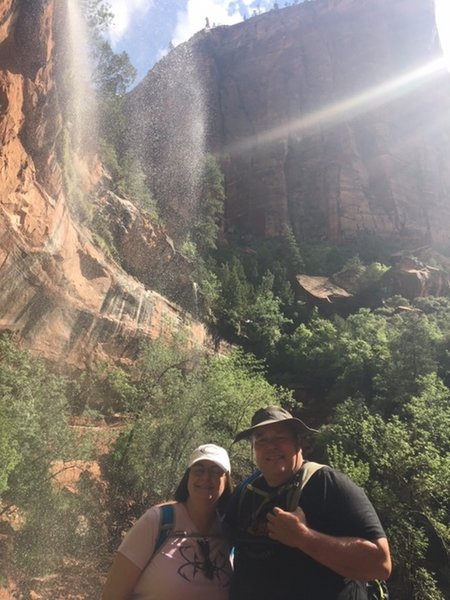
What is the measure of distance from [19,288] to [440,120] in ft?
250

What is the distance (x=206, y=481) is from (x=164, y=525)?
0.35 meters

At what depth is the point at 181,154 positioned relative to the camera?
45969 millimetres

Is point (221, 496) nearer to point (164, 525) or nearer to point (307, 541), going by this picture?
point (164, 525)

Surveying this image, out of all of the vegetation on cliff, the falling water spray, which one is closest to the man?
the vegetation on cliff

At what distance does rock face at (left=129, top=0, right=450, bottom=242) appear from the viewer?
55625mm

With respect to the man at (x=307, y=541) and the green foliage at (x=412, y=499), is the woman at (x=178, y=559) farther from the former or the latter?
the green foliage at (x=412, y=499)

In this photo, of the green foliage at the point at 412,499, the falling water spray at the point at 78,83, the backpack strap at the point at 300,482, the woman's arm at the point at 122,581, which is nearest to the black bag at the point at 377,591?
the backpack strap at the point at 300,482

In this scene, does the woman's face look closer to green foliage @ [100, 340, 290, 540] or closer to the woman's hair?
the woman's hair

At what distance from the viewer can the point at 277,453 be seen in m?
2.40

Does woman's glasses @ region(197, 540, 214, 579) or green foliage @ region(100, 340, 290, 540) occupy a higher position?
woman's glasses @ region(197, 540, 214, 579)

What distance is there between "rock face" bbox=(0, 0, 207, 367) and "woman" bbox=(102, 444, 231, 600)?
12576 millimetres

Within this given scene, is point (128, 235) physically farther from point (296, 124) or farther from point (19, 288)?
point (296, 124)

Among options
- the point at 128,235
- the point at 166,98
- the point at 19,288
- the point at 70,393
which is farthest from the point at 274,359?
the point at 166,98

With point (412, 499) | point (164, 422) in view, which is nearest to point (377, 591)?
point (412, 499)
